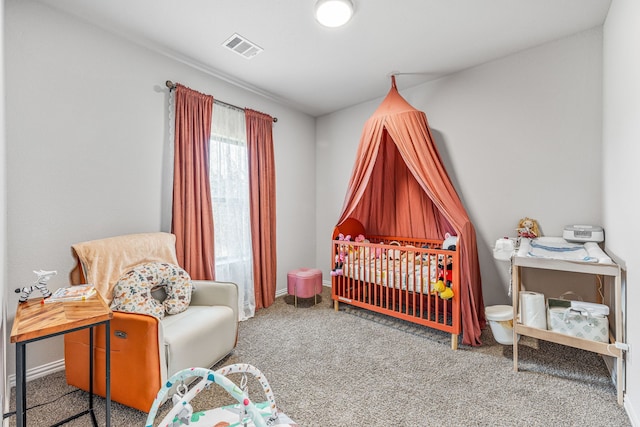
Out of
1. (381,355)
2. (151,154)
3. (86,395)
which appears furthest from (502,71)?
(86,395)

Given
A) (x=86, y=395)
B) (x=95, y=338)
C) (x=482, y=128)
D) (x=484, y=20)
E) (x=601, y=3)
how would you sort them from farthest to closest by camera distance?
(x=482, y=128) < (x=484, y=20) < (x=601, y=3) < (x=86, y=395) < (x=95, y=338)

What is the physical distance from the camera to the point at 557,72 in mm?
2568

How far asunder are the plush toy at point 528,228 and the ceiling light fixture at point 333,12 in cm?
236

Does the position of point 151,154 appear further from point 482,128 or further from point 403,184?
point 482,128

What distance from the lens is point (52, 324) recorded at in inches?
51.1

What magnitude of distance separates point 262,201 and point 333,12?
2.03 m

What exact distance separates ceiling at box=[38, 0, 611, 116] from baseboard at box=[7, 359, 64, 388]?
2.56 meters

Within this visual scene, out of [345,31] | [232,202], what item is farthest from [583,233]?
[232,202]

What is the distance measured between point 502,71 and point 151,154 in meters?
3.43

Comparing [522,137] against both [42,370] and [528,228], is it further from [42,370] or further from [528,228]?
[42,370]

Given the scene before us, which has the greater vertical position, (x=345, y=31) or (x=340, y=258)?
(x=345, y=31)

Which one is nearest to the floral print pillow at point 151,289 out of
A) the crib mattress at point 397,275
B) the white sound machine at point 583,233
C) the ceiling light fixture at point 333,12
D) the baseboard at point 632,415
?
the crib mattress at point 397,275

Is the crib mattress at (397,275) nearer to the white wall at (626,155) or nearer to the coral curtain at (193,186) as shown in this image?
the white wall at (626,155)

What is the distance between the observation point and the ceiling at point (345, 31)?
6.88 ft
